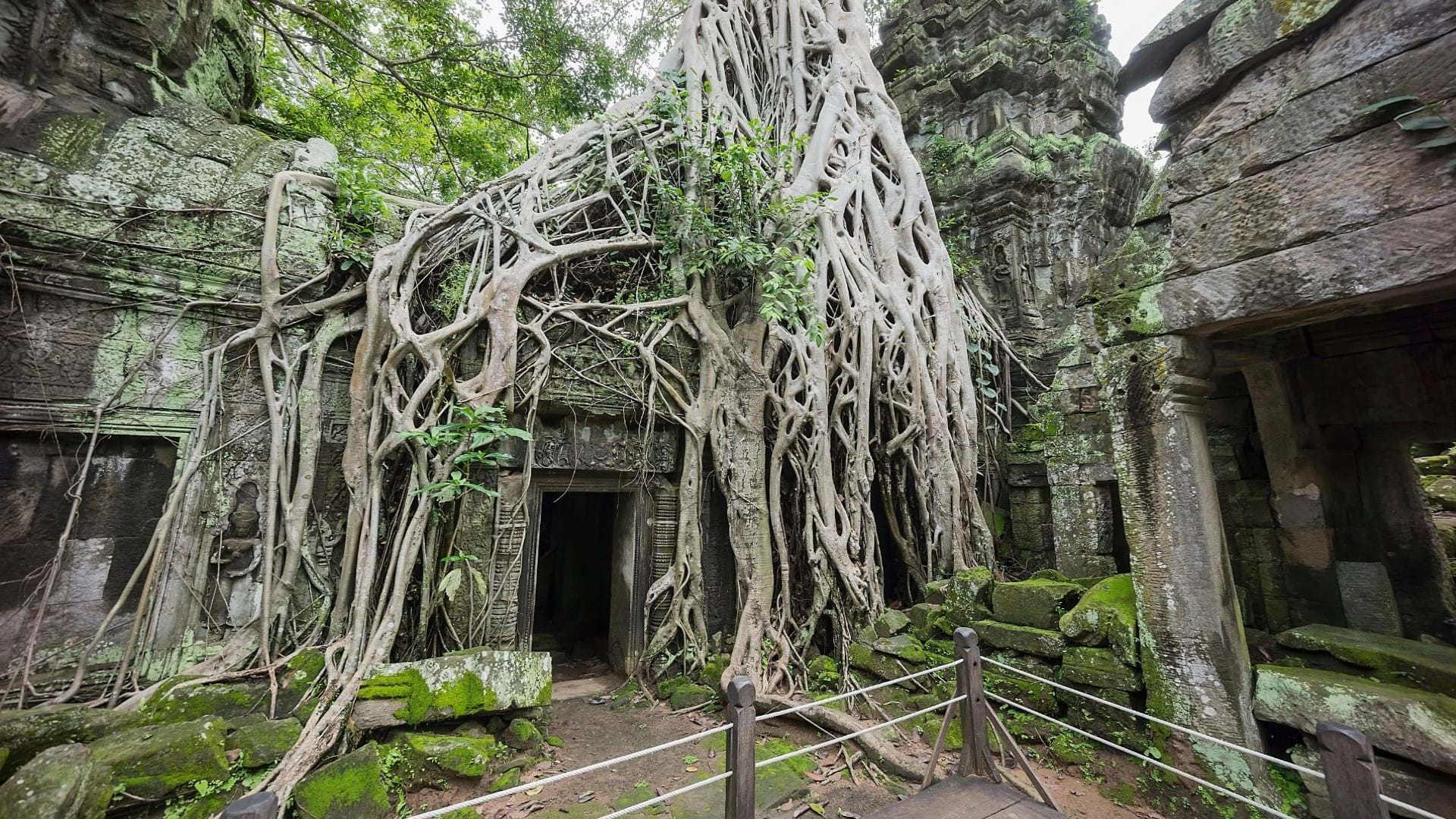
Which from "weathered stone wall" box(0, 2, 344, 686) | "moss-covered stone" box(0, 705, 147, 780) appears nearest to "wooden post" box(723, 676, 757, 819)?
"moss-covered stone" box(0, 705, 147, 780)

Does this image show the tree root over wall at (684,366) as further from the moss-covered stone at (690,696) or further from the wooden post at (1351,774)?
the wooden post at (1351,774)

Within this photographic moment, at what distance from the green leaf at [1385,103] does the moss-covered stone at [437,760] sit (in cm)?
457

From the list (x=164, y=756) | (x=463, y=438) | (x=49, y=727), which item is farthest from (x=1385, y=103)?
(x=49, y=727)

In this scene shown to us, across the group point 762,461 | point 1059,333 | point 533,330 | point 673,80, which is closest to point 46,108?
point 533,330

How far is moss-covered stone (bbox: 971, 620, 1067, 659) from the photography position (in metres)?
3.04

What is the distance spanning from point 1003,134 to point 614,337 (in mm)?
6206

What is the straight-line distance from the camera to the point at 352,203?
13.5ft

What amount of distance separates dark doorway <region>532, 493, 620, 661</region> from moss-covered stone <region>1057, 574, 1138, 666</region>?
5009mm

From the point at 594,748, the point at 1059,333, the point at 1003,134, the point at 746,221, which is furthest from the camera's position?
the point at 1003,134

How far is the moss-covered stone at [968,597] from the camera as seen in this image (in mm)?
3543

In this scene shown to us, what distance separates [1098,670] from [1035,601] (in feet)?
1.61

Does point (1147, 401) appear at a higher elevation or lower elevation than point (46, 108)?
lower

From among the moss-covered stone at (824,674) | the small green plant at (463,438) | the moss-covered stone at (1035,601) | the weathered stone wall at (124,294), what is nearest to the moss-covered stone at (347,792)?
the small green plant at (463,438)

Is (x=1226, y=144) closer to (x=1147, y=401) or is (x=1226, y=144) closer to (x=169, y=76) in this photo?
(x=1147, y=401)
